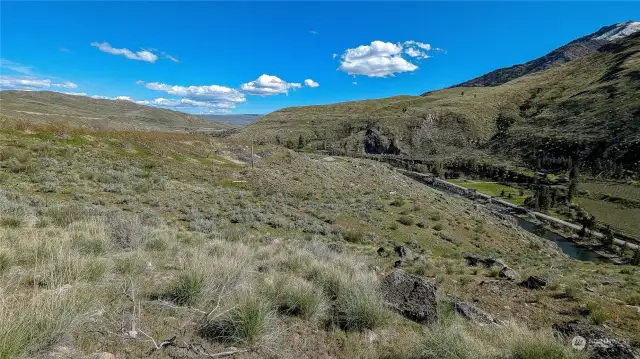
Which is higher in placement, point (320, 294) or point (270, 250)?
point (320, 294)

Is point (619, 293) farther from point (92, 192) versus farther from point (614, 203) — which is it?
point (614, 203)

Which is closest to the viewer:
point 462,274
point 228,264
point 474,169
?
point 228,264

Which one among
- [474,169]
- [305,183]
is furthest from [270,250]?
[474,169]

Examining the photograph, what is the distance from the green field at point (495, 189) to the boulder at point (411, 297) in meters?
76.8

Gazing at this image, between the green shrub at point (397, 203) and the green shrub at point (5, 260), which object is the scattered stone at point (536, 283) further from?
the green shrub at point (397, 203)

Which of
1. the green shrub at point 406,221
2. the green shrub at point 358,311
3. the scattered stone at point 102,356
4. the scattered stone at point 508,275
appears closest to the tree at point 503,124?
the green shrub at point 406,221

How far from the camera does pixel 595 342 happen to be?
182 inches

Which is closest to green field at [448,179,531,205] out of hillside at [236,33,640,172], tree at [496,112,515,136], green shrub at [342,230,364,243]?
hillside at [236,33,640,172]

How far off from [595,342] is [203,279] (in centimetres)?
579

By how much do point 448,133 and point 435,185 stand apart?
58.7 m

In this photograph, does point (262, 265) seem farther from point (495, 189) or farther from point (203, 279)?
point (495, 189)

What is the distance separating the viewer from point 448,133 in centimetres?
13288

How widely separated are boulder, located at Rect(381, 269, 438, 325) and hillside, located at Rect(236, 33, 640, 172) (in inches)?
3883

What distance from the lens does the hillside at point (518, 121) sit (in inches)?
3647
